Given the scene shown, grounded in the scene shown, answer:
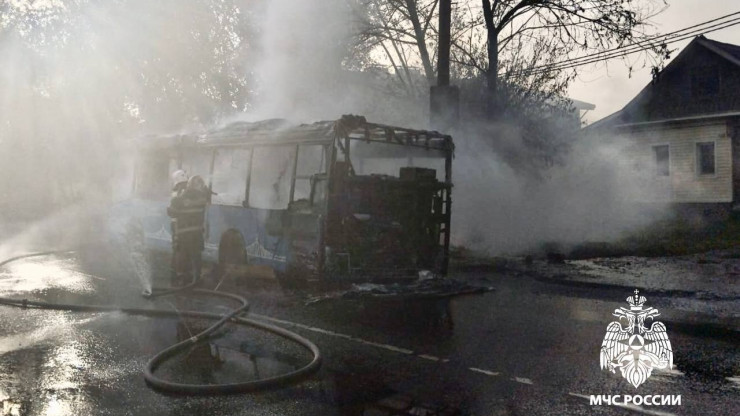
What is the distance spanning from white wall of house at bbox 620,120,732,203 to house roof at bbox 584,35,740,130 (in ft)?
1.84

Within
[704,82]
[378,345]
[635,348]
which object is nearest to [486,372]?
[378,345]

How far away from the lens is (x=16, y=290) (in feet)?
31.3

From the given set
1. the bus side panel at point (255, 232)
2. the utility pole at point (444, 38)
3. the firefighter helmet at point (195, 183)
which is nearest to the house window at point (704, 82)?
the utility pole at point (444, 38)

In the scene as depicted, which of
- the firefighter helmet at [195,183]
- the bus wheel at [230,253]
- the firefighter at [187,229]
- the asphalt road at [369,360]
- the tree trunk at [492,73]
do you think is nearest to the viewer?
the asphalt road at [369,360]

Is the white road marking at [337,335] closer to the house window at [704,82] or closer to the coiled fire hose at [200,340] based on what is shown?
the coiled fire hose at [200,340]

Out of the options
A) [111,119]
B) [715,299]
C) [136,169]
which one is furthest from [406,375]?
[111,119]

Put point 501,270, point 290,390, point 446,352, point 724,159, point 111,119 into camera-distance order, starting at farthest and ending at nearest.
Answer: point 111,119, point 724,159, point 501,270, point 446,352, point 290,390

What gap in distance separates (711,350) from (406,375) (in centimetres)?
319

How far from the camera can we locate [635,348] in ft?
20.6

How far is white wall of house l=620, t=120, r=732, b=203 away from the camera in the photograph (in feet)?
73.7

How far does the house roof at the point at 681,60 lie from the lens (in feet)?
75.2

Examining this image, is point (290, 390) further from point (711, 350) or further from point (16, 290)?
point (16, 290)

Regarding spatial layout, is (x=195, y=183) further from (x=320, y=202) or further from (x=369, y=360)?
(x=369, y=360)

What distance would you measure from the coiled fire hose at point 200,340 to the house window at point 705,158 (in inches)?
813
